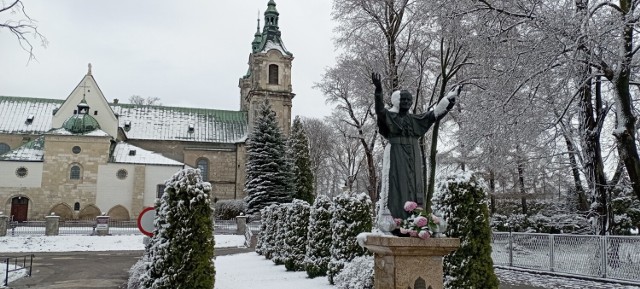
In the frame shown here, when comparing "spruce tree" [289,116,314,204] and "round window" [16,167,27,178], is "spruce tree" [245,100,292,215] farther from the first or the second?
"round window" [16,167,27,178]

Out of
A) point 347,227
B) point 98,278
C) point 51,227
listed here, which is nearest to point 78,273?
point 98,278

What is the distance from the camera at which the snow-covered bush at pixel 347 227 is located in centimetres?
1256

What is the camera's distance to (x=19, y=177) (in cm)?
4431

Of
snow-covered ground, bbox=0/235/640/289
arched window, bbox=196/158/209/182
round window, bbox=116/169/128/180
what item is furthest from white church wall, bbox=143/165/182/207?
snow-covered ground, bbox=0/235/640/289

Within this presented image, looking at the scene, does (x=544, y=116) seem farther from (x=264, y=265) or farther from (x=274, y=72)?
(x=274, y=72)

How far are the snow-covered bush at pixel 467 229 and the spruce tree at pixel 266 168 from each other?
32.7 meters

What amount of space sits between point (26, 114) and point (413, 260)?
56.8m

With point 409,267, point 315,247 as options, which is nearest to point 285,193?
point 315,247

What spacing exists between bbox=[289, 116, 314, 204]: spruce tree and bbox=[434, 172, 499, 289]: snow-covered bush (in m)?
34.4

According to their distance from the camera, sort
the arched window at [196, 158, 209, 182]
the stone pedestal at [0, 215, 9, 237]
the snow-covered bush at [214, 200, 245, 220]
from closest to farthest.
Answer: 1. the stone pedestal at [0, 215, 9, 237]
2. the snow-covered bush at [214, 200, 245, 220]
3. the arched window at [196, 158, 209, 182]

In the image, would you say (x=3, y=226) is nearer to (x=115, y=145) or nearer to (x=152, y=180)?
(x=152, y=180)

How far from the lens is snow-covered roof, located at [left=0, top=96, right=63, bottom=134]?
52031mm

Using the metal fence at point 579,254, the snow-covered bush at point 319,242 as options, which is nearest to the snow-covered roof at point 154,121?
the metal fence at point 579,254

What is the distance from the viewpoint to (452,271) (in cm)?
956
